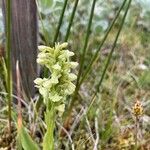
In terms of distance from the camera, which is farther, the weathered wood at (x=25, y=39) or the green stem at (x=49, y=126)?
the weathered wood at (x=25, y=39)

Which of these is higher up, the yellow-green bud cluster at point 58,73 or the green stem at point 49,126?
the yellow-green bud cluster at point 58,73

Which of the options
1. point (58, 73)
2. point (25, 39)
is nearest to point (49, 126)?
point (58, 73)

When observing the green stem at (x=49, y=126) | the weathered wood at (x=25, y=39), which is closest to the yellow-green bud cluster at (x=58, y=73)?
the green stem at (x=49, y=126)

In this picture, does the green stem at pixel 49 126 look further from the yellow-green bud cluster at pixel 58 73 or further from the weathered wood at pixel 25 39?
the weathered wood at pixel 25 39

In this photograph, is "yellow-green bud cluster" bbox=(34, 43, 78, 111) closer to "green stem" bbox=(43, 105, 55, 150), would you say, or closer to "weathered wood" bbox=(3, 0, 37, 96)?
"green stem" bbox=(43, 105, 55, 150)

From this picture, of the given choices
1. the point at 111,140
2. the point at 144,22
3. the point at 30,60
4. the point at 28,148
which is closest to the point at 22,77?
the point at 30,60

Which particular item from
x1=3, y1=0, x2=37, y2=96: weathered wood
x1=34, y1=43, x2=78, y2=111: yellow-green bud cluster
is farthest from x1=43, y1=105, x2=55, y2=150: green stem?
x1=3, y1=0, x2=37, y2=96: weathered wood

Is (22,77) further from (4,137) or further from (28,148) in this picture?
(28,148)

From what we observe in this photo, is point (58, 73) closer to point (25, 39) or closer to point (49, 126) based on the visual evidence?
point (49, 126)
